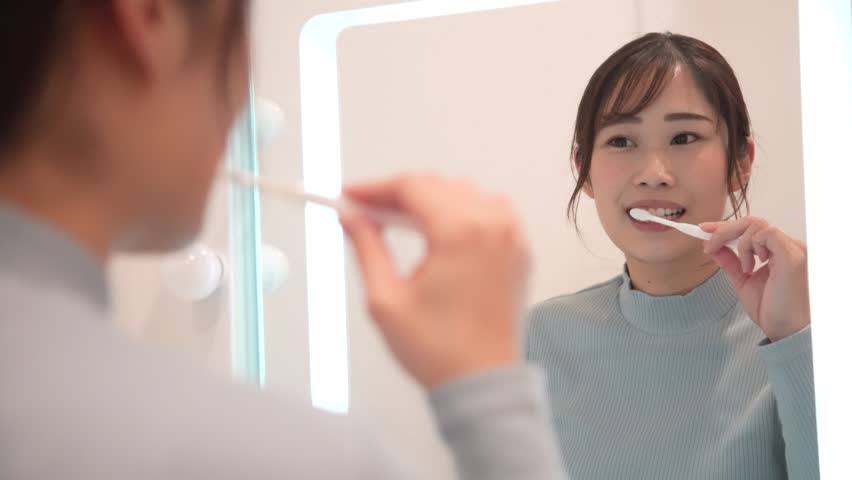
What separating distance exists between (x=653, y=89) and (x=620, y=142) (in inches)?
1.5

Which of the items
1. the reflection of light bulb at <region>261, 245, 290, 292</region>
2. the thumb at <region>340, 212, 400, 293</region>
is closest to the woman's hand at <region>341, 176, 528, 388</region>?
the thumb at <region>340, 212, 400, 293</region>

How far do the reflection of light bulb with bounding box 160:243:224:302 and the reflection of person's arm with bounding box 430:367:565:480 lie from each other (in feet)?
1.51

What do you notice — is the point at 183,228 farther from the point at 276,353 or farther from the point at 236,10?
the point at 276,353

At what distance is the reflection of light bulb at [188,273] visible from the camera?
0.69 metres

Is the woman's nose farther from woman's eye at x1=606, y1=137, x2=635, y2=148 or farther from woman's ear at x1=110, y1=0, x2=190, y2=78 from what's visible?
woman's ear at x1=110, y1=0, x2=190, y2=78

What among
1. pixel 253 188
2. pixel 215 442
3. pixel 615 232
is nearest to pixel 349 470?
pixel 215 442

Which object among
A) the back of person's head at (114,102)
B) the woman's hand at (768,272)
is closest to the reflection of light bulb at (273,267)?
the woman's hand at (768,272)

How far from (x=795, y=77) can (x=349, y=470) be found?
1.43 feet

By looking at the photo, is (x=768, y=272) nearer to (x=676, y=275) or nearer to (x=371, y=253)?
(x=676, y=275)

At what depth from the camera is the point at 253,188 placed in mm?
727

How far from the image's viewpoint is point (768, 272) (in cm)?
56

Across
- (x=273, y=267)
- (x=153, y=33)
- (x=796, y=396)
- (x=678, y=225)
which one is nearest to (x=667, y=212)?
(x=678, y=225)

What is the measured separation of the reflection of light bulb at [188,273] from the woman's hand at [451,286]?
1.39ft

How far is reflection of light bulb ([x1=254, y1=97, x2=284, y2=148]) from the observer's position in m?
0.69
